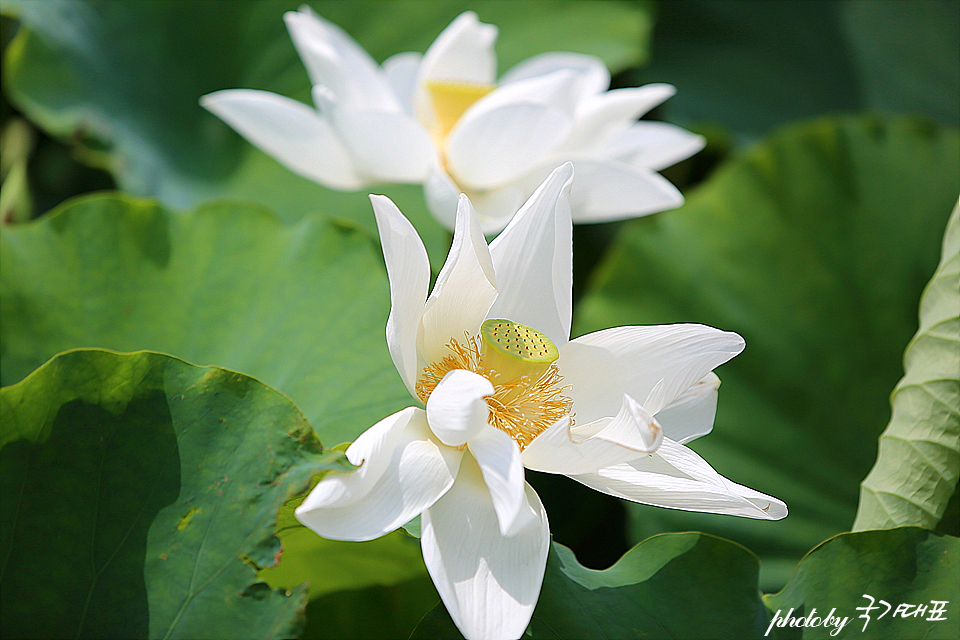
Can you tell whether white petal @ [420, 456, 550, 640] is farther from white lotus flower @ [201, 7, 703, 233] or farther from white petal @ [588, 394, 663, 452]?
white lotus flower @ [201, 7, 703, 233]

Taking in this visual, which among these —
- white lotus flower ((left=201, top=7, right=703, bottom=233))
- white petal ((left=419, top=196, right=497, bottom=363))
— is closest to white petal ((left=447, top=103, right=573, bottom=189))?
white lotus flower ((left=201, top=7, right=703, bottom=233))

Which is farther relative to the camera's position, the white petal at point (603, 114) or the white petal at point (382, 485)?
the white petal at point (603, 114)

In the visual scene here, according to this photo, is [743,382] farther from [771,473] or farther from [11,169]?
[11,169]

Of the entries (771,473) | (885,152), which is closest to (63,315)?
(771,473)

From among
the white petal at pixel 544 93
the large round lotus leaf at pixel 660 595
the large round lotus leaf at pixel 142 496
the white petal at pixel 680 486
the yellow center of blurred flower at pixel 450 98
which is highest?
the white petal at pixel 544 93

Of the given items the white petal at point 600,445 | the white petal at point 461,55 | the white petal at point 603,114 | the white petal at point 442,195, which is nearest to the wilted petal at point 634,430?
the white petal at point 600,445

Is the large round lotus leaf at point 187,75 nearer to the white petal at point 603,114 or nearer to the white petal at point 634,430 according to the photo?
the white petal at point 603,114
